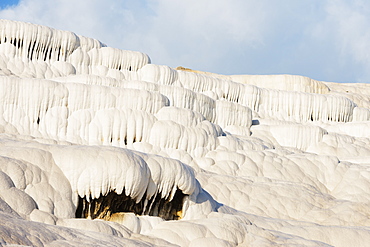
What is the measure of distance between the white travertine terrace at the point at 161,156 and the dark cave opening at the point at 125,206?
0.03 metres

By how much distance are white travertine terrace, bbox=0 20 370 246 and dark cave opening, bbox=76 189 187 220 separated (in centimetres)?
3

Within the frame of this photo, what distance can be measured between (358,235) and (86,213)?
19.8ft

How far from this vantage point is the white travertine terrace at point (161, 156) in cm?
970

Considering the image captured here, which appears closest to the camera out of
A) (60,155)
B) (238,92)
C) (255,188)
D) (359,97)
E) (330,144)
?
(60,155)

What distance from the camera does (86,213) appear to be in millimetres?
10406

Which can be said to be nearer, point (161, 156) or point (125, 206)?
point (125, 206)

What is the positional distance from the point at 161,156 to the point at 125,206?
55.8 inches

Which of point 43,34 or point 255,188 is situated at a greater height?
point 43,34

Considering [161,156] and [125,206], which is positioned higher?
[161,156]

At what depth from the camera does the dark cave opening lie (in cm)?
1039

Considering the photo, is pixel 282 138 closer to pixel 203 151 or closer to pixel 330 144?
pixel 330 144

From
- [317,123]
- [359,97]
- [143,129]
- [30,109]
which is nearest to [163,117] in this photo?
[143,129]

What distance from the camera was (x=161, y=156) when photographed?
456 inches

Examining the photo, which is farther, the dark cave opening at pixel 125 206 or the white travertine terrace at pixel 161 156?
the dark cave opening at pixel 125 206
